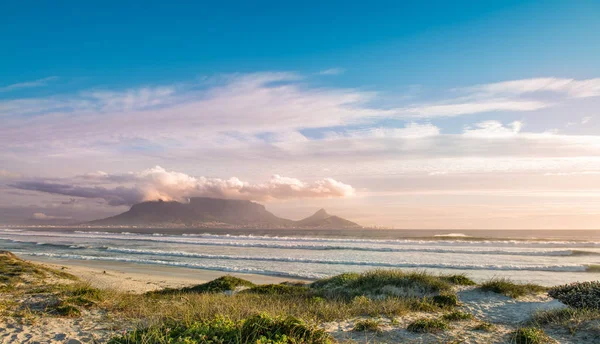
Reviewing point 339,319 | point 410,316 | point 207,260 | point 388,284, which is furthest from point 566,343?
point 207,260

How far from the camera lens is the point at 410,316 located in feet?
35.0

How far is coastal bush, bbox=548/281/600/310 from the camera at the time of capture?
12.3 metres

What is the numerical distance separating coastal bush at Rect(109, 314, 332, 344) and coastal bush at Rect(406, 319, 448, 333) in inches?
123

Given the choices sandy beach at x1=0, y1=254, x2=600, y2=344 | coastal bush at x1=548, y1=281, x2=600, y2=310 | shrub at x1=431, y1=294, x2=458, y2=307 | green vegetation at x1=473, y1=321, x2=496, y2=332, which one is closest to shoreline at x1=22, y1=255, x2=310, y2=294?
sandy beach at x1=0, y1=254, x2=600, y2=344

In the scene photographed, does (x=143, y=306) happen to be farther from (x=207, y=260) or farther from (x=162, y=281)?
(x=207, y=260)

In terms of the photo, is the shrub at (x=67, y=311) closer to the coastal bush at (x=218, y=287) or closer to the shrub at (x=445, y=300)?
the coastal bush at (x=218, y=287)

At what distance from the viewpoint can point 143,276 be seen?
23281mm

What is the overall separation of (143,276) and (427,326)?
18943 mm

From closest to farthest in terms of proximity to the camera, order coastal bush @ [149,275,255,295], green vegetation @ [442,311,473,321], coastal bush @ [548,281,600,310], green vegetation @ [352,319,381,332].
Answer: green vegetation @ [352,319,381,332] → green vegetation @ [442,311,473,321] → coastal bush @ [548,281,600,310] → coastal bush @ [149,275,255,295]

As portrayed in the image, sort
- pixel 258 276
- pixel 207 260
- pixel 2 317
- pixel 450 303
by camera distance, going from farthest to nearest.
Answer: pixel 207 260
pixel 258 276
pixel 450 303
pixel 2 317

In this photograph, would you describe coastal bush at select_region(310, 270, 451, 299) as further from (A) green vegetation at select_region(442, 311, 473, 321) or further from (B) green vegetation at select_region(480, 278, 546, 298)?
(A) green vegetation at select_region(442, 311, 473, 321)

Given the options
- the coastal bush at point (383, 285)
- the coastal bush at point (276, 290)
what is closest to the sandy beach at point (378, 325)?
the coastal bush at point (383, 285)

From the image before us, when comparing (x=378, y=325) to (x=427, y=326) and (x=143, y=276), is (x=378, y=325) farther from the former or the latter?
(x=143, y=276)

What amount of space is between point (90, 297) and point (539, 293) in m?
15.9
